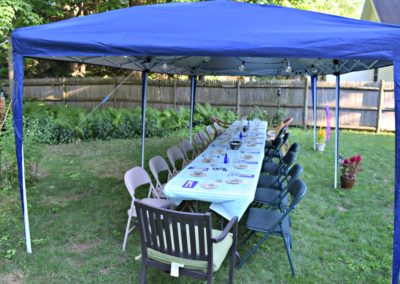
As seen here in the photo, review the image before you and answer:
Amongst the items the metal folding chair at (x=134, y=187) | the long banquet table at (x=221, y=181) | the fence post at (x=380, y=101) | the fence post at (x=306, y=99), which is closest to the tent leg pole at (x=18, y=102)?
the metal folding chair at (x=134, y=187)

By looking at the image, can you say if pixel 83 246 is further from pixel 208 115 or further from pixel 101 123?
pixel 208 115

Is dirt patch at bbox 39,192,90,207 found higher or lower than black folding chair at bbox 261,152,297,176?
lower

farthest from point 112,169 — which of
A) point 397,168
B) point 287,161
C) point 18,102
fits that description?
point 397,168

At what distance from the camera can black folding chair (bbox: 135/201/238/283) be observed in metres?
2.26

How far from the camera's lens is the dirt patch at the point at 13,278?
2.92 metres

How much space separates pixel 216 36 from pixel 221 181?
4.71 feet

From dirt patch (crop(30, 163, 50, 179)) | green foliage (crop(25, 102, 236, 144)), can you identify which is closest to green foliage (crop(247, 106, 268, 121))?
green foliage (crop(25, 102, 236, 144))

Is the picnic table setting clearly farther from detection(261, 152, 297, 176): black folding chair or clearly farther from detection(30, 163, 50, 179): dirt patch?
detection(30, 163, 50, 179): dirt patch

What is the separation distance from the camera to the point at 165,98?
1256 centimetres

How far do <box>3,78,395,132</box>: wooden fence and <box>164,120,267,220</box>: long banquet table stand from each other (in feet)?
24.6

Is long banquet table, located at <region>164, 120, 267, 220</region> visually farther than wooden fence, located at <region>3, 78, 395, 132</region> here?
No

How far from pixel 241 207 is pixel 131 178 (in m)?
1.28

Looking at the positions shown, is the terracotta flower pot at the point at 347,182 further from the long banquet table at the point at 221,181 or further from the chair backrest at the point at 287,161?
the long banquet table at the point at 221,181

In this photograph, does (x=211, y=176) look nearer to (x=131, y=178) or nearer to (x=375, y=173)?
(x=131, y=178)
